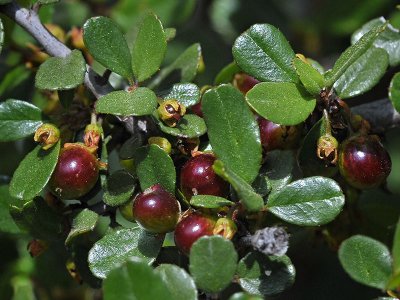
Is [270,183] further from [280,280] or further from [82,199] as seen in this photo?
[82,199]

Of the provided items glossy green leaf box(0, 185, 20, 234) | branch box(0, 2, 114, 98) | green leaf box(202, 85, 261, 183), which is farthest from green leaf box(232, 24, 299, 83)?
glossy green leaf box(0, 185, 20, 234)

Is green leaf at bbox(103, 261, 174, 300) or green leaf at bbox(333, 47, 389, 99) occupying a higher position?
green leaf at bbox(333, 47, 389, 99)

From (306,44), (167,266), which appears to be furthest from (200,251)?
(306,44)

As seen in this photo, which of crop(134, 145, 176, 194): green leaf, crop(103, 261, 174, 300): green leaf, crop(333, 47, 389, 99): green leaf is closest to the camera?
crop(103, 261, 174, 300): green leaf

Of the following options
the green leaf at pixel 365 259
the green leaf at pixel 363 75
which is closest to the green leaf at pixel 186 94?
the green leaf at pixel 363 75

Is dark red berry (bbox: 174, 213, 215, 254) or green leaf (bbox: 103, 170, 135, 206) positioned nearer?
dark red berry (bbox: 174, 213, 215, 254)

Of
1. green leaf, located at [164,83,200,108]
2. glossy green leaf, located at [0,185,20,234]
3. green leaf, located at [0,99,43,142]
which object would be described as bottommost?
glossy green leaf, located at [0,185,20,234]

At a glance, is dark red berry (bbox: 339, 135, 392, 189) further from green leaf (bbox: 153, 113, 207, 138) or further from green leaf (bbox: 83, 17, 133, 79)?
green leaf (bbox: 83, 17, 133, 79)

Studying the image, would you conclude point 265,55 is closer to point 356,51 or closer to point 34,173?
point 356,51
